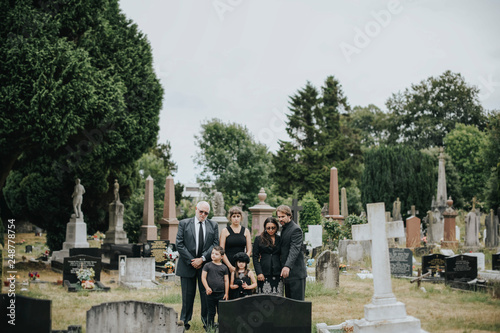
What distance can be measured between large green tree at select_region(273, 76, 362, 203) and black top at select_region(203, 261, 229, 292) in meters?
33.5

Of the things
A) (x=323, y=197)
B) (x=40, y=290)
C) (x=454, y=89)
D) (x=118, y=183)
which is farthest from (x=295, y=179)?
(x=40, y=290)

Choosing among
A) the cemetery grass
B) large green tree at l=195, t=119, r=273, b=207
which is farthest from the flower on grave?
large green tree at l=195, t=119, r=273, b=207

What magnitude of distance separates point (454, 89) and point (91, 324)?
1820 inches

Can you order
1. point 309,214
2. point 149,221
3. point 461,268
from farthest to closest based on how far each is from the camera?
point 309,214 < point 149,221 < point 461,268

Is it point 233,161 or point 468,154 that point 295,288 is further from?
point 468,154

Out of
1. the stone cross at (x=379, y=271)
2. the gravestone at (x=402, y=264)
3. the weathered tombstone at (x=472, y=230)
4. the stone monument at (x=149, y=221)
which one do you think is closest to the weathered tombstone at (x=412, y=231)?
the weathered tombstone at (x=472, y=230)

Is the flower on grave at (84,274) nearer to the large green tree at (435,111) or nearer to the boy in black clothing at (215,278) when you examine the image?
the boy in black clothing at (215,278)

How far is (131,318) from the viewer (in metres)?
5.30

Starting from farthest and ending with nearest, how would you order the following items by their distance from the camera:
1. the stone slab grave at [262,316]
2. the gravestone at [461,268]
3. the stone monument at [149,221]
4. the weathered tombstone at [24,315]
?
the stone monument at [149,221]
the gravestone at [461,268]
the weathered tombstone at [24,315]
the stone slab grave at [262,316]

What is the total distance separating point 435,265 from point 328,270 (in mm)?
3495

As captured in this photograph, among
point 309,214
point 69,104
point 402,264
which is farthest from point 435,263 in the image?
point 309,214

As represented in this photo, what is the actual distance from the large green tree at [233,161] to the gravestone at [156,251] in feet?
68.0

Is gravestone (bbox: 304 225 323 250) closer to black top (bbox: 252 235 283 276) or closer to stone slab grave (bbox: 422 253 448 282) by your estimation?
stone slab grave (bbox: 422 253 448 282)

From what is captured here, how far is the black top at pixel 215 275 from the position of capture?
20.8 ft
